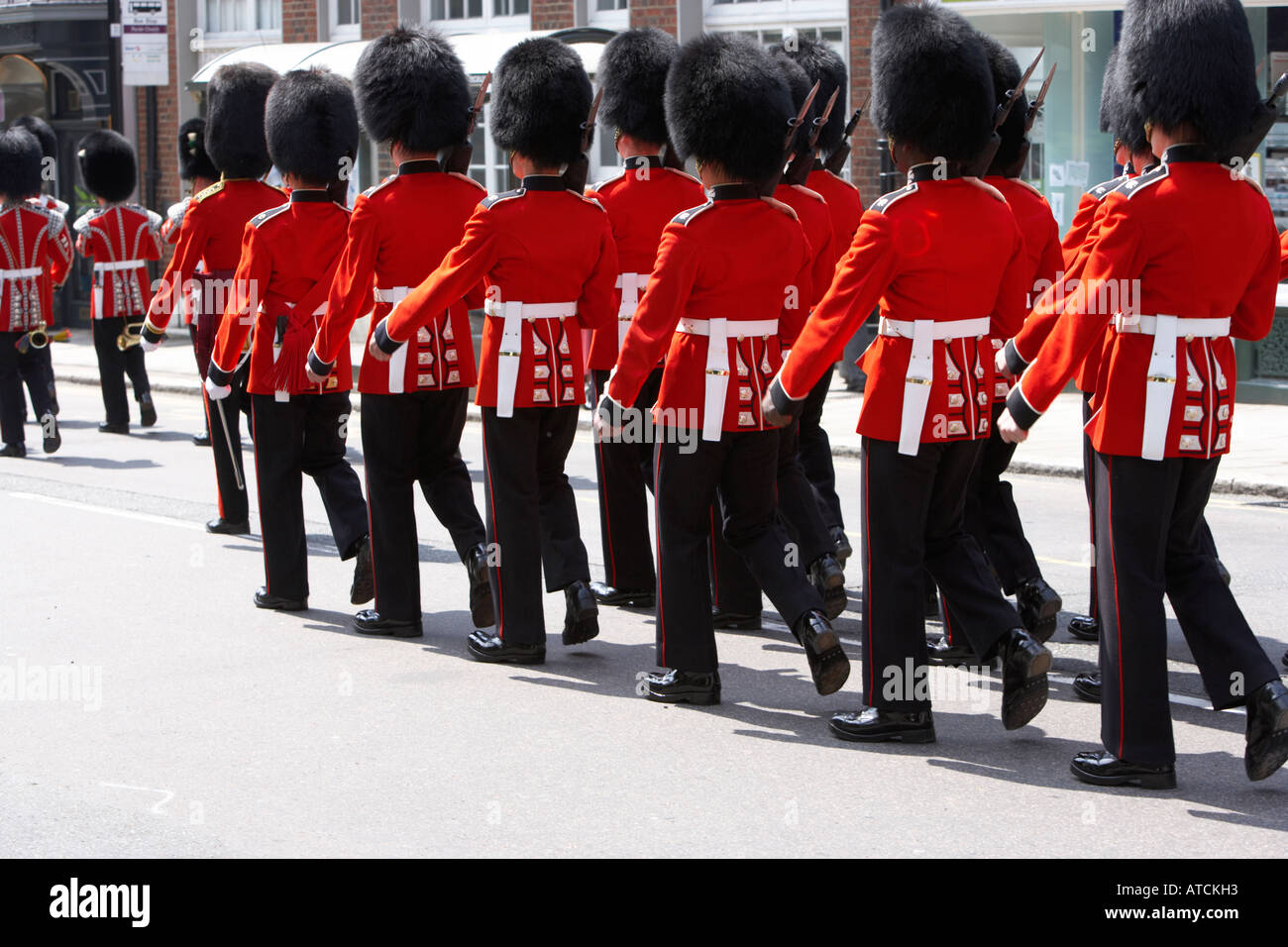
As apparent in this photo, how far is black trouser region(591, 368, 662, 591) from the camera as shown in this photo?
777 cm

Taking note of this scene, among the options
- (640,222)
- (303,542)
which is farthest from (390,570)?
(640,222)

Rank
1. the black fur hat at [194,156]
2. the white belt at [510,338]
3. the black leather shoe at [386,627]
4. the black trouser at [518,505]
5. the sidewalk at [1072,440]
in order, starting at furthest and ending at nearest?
the black fur hat at [194,156] < the sidewalk at [1072,440] < the black leather shoe at [386,627] < the black trouser at [518,505] < the white belt at [510,338]

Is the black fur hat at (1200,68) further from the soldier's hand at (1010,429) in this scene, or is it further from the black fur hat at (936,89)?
Result: the soldier's hand at (1010,429)

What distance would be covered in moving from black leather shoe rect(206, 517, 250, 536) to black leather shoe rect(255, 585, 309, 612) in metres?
1.75

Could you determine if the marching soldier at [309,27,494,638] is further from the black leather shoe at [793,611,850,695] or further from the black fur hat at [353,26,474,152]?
the black leather shoe at [793,611,850,695]

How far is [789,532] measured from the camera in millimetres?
7211

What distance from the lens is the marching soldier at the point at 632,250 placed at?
7.78 meters

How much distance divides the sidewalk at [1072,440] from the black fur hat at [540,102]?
540 cm

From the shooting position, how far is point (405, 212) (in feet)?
22.9

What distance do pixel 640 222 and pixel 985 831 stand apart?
365cm

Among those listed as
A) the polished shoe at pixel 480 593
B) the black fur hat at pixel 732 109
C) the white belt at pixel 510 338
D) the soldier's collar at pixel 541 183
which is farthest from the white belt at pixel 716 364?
the polished shoe at pixel 480 593

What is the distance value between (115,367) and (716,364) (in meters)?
8.75

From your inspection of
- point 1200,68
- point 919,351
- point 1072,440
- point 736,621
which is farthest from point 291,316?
point 1072,440
